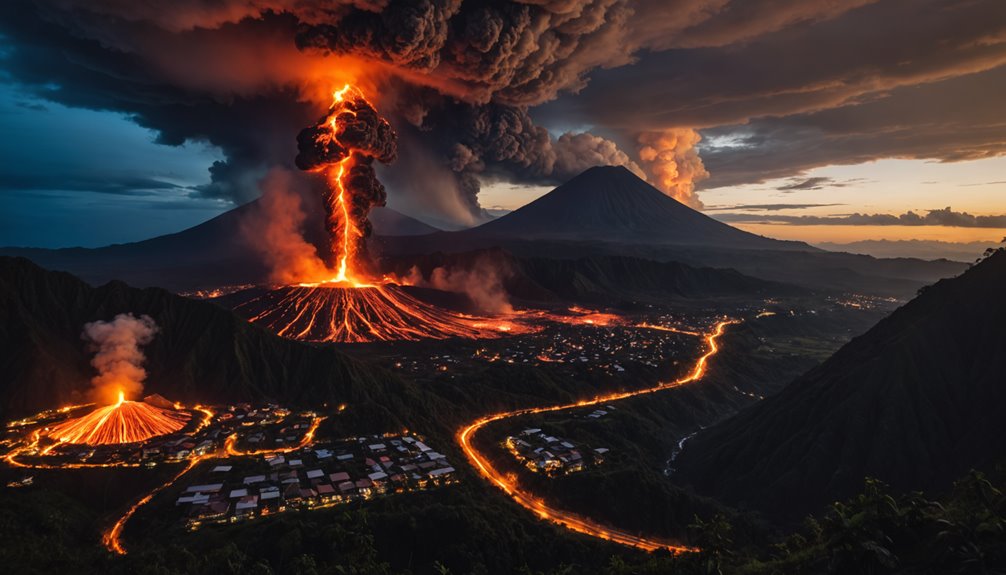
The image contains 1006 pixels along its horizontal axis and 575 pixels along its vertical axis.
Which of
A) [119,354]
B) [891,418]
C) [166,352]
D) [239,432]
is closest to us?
[891,418]

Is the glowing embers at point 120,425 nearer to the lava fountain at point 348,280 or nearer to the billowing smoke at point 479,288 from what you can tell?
the lava fountain at point 348,280

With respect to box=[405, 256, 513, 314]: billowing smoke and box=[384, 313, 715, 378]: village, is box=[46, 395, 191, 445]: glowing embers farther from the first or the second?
box=[405, 256, 513, 314]: billowing smoke

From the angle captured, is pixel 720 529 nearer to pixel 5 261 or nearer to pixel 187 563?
pixel 187 563

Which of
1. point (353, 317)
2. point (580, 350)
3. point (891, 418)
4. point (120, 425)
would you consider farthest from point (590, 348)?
point (120, 425)

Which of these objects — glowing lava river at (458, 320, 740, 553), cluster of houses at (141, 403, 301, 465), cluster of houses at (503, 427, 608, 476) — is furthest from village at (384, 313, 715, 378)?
cluster of houses at (503, 427, 608, 476)

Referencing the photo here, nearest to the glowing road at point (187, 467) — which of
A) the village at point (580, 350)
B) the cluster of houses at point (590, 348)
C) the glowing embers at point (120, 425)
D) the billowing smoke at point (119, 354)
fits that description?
the glowing embers at point (120, 425)

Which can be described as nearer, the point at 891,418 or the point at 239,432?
the point at 891,418

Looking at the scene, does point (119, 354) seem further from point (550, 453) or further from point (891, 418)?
point (891, 418)
